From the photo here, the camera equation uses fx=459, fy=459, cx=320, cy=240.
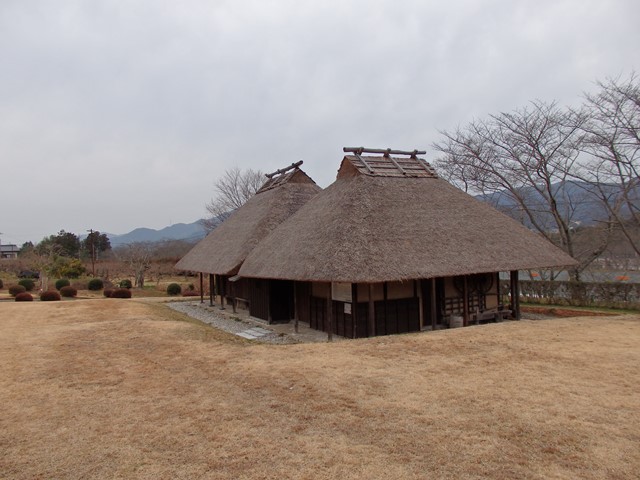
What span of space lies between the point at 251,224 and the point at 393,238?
9.40 m

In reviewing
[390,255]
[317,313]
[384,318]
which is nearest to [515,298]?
[384,318]

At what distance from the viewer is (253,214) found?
23312mm

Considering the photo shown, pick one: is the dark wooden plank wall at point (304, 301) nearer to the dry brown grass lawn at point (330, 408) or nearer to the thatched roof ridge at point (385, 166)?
the thatched roof ridge at point (385, 166)

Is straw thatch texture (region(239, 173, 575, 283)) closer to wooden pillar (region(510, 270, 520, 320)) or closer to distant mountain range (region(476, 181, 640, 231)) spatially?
wooden pillar (region(510, 270, 520, 320))

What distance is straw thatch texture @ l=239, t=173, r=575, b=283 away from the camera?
43.1ft

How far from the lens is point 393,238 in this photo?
560 inches

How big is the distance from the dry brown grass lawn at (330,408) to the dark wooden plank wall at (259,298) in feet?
20.4

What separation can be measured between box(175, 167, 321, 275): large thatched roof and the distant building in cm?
6730

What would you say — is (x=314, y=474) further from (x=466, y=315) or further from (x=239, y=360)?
(x=466, y=315)

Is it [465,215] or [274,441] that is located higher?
[465,215]

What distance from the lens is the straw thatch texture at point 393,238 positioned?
13141 millimetres

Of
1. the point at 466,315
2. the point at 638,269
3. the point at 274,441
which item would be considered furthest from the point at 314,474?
the point at 638,269

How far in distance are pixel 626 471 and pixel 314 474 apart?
328 centimetres

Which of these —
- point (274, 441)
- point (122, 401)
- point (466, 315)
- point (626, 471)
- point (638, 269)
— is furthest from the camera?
point (638, 269)
